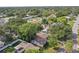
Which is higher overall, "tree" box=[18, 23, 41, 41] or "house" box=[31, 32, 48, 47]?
"tree" box=[18, 23, 41, 41]

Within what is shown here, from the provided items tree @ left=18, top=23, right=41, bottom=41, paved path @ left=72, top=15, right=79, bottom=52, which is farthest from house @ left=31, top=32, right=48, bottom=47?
paved path @ left=72, top=15, right=79, bottom=52

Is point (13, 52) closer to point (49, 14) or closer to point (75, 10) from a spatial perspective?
point (49, 14)

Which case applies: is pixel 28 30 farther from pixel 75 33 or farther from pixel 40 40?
pixel 75 33

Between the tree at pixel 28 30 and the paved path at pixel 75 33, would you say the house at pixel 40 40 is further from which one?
the paved path at pixel 75 33

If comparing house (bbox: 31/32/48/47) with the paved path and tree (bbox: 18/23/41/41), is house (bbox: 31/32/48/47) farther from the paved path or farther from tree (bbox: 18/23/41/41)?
the paved path

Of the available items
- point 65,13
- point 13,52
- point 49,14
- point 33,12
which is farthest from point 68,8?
point 13,52

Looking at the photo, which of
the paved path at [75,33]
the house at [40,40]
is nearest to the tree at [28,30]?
the house at [40,40]

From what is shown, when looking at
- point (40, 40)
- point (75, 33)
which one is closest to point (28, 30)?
point (40, 40)
